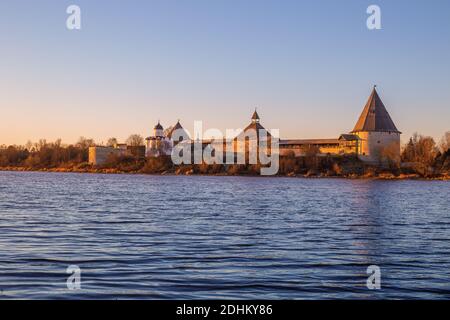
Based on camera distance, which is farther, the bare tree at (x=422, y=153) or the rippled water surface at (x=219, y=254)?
the bare tree at (x=422, y=153)

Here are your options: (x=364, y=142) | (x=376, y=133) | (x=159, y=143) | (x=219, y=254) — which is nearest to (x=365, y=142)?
(x=364, y=142)

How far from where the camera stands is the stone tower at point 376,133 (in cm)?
6688

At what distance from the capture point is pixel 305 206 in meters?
21.8

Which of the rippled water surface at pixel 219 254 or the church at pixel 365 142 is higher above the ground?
the church at pixel 365 142

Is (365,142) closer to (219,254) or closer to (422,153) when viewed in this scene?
(422,153)

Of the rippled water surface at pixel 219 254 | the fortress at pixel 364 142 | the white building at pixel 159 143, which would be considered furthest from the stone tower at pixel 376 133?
the rippled water surface at pixel 219 254

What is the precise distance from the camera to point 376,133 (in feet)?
227

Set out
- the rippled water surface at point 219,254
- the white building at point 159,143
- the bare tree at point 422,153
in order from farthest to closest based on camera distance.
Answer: the white building at point 159,143 → the bare tree at point 422,153 → the rippled water surface at point 219,254

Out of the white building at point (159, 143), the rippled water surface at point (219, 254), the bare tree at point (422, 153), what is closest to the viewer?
the rippled water surface at point (219, 254)

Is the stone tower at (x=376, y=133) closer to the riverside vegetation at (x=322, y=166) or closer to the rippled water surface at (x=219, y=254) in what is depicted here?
the riverside vegetation at (x=322, y=166)

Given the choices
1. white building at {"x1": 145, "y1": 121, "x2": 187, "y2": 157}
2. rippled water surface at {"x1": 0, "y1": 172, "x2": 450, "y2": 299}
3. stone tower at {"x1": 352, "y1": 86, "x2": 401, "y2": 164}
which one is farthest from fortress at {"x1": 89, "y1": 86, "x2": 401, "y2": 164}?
rippled water surface at {"x1": 0, "y1": 172, "x2": 450, "y2": 299}

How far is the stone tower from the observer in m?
66.9
